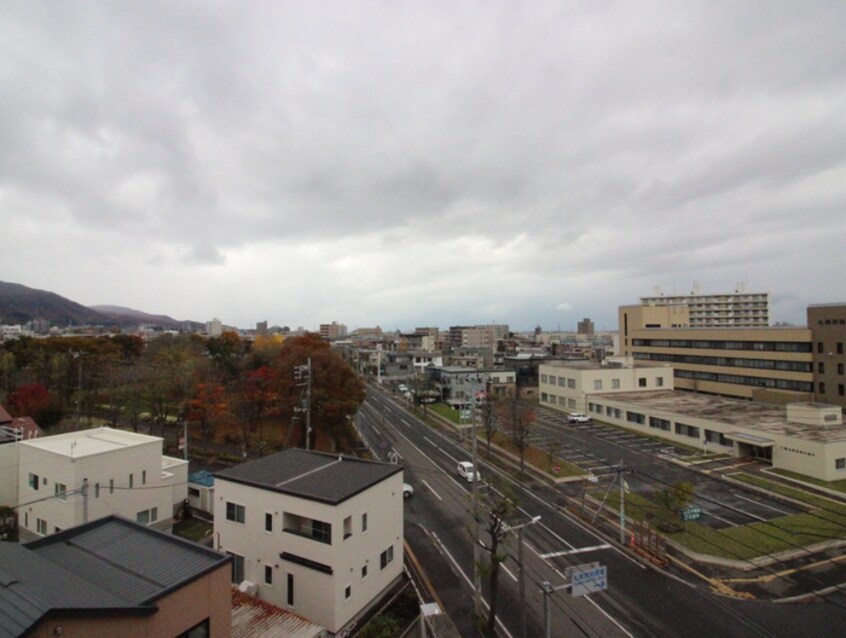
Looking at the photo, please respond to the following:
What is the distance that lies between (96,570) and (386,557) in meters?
8.71

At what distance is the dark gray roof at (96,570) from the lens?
6871mm

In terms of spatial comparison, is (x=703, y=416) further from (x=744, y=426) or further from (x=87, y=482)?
(x=87, y=482)

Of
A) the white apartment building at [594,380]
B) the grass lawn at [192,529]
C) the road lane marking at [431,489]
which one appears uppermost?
the white apartment building at [594,380]

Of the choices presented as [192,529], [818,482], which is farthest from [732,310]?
[192,529]

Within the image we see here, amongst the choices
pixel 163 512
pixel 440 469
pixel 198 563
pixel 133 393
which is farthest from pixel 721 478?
pixel 133 393

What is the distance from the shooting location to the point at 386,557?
50.9ft

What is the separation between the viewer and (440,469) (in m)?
29.0

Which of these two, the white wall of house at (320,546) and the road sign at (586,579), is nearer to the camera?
the road sign at (586,579)

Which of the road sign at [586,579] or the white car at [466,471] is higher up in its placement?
the road sign at [586,579]

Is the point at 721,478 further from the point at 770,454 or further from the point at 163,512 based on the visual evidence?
the point at 163,512

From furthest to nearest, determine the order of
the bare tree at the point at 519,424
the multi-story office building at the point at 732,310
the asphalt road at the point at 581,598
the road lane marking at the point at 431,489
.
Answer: the multi-story office building at the point at 732,310
the bare tree at the point at 519,424
the road lane marking at the point at 431,489
the asphalt road at the point at 581,598

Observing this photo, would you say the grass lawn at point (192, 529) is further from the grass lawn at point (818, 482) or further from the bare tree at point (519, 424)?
the grass lawn at point (818, 482)

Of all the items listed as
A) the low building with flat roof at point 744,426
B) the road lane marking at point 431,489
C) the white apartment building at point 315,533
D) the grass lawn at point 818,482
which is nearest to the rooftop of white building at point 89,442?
the white apartment building at point 315,533

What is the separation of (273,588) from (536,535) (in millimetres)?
10394
